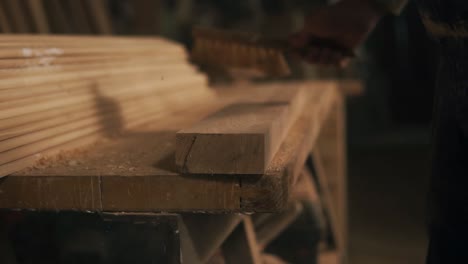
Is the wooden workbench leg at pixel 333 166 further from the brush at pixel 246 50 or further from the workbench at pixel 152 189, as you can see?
the workbench at pixel 152 189

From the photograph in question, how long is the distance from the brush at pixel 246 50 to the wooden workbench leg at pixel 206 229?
0.75 m

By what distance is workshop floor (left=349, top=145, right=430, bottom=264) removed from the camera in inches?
129

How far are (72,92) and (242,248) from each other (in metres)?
0.55

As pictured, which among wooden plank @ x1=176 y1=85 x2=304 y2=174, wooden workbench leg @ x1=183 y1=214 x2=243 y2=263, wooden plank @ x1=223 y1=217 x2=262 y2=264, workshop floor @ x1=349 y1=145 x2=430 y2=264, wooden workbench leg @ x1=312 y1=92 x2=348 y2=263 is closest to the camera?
wooden plank @ x1=176 y1=85 x2=304 y2=174

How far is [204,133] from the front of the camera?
→ 832 millimetres

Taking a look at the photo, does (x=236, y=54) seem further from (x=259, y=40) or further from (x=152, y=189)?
(x=152, y=189)

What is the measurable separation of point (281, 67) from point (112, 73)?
2.03 ft

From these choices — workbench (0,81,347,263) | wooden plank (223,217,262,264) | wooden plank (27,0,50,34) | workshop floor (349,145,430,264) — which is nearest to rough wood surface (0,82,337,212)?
workbench (0,81,347,263)

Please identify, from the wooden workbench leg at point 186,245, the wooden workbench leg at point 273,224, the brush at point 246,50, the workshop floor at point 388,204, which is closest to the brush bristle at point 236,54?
the brush at point 246,50

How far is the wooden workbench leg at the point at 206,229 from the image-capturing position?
0.94 metres

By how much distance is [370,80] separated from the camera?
19.1 feet

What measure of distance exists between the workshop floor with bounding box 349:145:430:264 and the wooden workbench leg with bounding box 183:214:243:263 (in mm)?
2355

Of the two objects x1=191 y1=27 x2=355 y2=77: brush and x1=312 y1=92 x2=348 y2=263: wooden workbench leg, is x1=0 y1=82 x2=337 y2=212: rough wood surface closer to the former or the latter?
x1=191 y1=27 x2=355 y2=77: brush

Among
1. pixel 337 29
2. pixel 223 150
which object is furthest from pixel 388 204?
pixel 223 150
